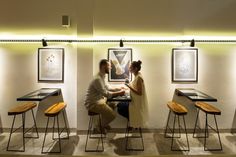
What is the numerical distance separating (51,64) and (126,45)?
1.46 meters

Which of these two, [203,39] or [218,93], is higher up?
[203,39]

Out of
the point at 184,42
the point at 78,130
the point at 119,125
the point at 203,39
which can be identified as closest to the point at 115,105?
the point at 119,125

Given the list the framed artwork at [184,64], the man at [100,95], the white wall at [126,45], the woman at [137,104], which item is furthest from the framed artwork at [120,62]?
the framed artwork at [184,64]

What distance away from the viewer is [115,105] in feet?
15.7

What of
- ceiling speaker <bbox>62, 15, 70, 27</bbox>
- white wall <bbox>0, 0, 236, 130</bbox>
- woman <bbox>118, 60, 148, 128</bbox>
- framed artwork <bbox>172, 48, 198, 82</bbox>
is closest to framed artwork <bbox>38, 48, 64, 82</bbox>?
white wall <bbox>0, 0, 236, 130</bbox>

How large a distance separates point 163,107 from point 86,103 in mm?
1520

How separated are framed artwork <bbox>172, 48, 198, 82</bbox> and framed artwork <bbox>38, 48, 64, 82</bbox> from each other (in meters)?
2.12

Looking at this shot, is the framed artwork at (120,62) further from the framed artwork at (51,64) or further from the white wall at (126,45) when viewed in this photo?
the framed artwork at (51,64)

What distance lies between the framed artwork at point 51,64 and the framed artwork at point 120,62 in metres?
0.92

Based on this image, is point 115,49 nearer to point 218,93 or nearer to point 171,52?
point 171,52

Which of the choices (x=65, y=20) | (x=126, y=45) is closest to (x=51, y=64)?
(x=65, y=20)

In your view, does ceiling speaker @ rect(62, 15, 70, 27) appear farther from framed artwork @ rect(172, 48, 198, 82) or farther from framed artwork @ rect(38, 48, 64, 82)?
framed artwork @ rect(172, 48, 198, 82)

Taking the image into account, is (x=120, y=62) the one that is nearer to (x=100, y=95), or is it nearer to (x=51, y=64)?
(x=100, y=95)

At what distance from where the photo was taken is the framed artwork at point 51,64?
4.91m
